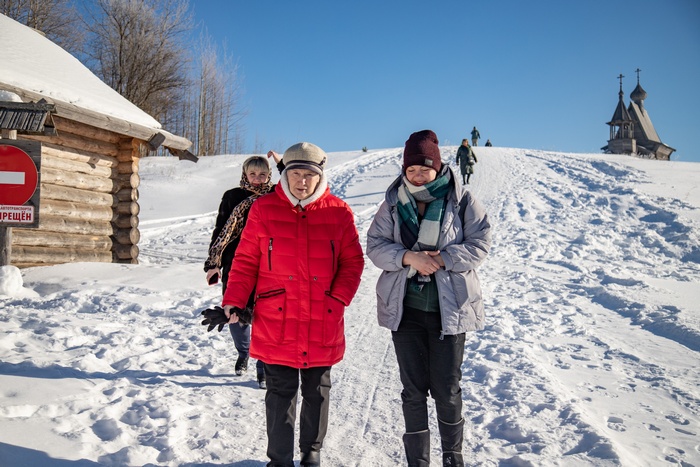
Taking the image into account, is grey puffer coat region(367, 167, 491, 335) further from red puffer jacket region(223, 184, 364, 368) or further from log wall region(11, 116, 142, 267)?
log wall region(11, 116, 142, 267)

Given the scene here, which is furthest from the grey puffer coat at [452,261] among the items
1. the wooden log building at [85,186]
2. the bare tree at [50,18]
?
the bare tree at [50,18]

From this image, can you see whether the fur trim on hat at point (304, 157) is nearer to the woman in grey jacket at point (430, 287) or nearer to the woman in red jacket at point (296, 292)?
the woman in red jacket at point (296, 292)

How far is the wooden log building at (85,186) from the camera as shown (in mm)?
8336

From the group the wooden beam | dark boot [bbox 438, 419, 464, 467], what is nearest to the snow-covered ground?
dark boot [bbox 438, 419, 464, 467]

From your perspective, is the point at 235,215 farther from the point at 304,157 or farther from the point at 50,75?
the point at 50,75

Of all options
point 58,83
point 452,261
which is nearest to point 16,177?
point 58,83

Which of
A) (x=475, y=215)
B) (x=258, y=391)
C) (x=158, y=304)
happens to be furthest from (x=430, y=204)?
(x=158, y=304)

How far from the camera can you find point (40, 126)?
631cm

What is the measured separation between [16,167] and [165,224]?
37.2ft

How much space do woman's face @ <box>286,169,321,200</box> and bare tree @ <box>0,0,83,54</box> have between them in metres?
26.9

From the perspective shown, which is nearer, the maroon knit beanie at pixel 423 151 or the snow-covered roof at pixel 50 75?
the maroon knit beanie at pixel 423 151

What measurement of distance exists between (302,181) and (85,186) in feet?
26.9

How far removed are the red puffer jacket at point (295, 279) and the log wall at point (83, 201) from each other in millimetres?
7168

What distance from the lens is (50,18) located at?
90.3 ft
